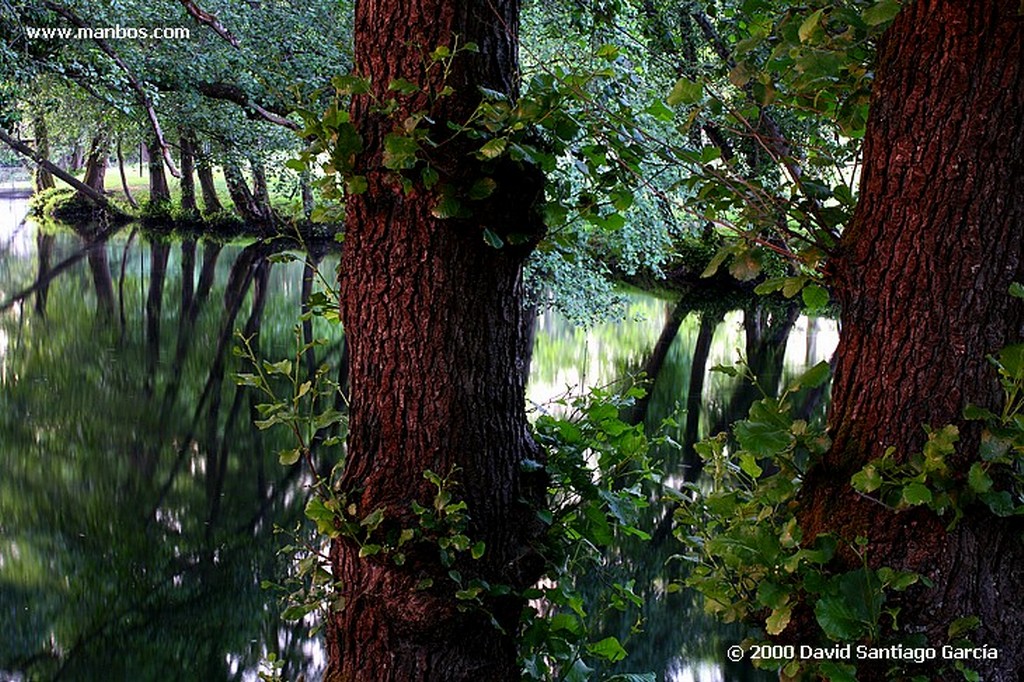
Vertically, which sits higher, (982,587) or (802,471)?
(802,471)

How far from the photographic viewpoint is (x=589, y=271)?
9977 mm

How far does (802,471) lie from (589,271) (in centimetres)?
829

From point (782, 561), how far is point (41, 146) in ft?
76.5

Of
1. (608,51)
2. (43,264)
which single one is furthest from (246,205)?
(608,51)

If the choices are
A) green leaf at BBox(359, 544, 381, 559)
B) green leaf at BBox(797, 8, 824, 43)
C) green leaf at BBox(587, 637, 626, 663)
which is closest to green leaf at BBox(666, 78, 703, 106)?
green leaf at BBox(797, 8, 824, 43)

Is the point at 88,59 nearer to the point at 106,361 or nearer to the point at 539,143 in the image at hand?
the point at 106,361

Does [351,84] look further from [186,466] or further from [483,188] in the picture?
[186,466]

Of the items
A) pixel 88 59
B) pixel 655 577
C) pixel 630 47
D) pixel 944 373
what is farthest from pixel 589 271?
pixel 944 373

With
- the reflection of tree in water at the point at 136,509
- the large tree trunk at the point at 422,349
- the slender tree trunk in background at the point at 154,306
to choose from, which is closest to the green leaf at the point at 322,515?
the large tree trunk at the point at 422,349

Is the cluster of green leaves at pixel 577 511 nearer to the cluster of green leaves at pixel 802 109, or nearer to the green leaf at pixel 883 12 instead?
the cluster of green leaves at pixel 802 109

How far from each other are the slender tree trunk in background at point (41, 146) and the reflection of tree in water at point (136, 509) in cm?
230

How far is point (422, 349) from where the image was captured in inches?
89.2

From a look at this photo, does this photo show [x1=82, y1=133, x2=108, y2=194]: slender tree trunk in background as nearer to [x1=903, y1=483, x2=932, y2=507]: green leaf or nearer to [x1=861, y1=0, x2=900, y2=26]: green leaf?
[x1=861, y1=0, x2=900, y2=26]: green leaf

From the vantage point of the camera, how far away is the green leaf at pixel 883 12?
61.7 inches
